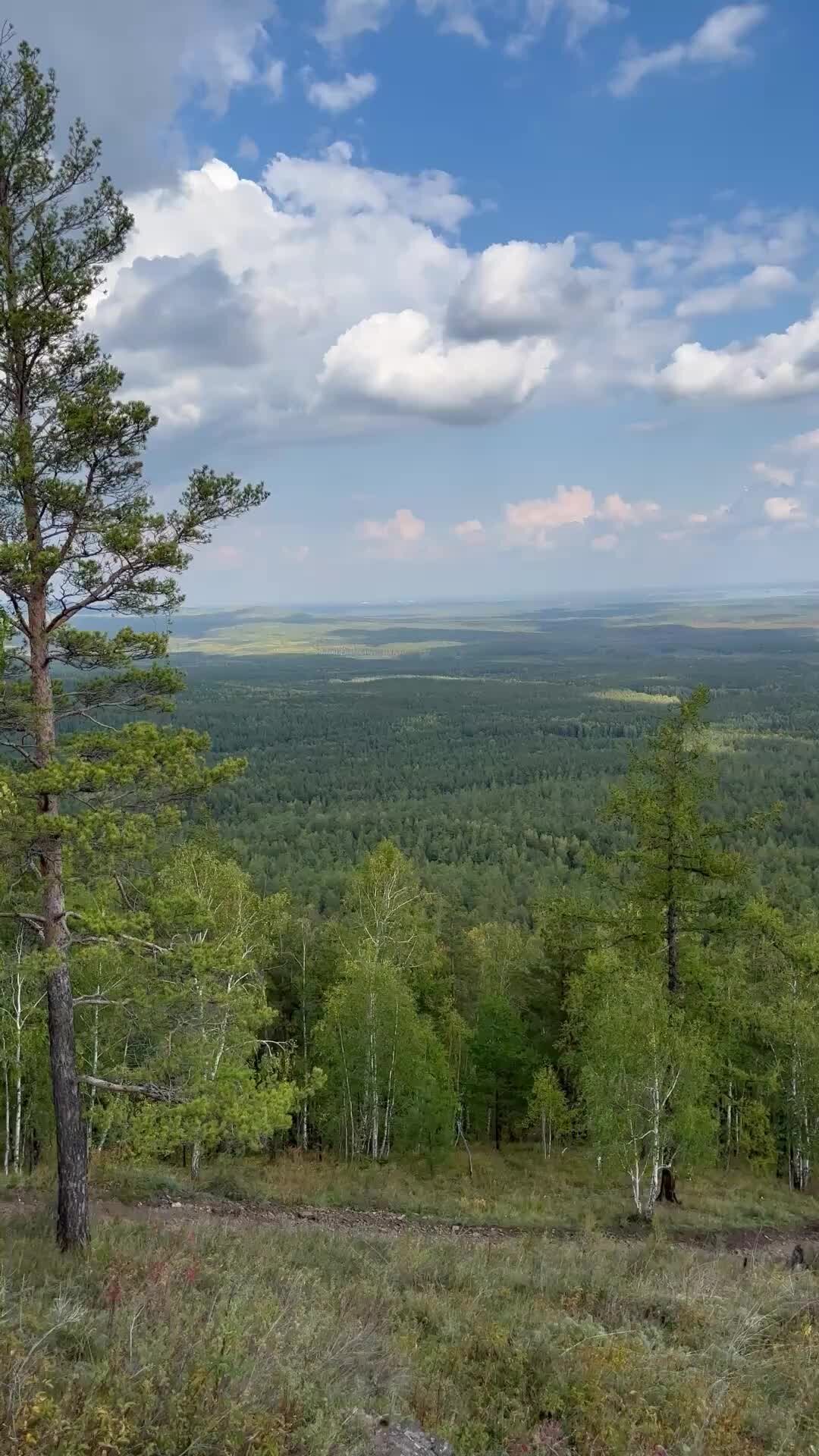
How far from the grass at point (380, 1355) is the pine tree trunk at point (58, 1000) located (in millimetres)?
530

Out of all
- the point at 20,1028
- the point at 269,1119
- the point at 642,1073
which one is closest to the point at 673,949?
the point at 642,1073

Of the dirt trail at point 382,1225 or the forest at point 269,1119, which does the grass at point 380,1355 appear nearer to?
the forest at point 269,1119

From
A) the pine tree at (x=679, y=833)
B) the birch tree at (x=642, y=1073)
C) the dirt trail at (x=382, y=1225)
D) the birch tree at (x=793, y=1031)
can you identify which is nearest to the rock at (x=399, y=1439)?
the dirt trail at (x=382, y=1225)

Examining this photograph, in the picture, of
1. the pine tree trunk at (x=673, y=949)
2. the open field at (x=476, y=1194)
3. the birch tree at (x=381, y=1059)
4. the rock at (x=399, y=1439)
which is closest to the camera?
the rock at (x=399, y=1439)

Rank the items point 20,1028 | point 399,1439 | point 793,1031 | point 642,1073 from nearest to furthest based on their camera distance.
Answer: point 399,1439 < point 20,1028 < point 642,1073 < point 793,1031

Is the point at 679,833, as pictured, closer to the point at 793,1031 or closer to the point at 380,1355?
the point at 793,1031

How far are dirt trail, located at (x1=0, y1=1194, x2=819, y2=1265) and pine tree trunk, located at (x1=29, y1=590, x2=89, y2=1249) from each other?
4.62 metres

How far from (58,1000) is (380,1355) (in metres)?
5.41

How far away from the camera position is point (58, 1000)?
9.27m

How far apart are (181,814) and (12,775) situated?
2082 mm

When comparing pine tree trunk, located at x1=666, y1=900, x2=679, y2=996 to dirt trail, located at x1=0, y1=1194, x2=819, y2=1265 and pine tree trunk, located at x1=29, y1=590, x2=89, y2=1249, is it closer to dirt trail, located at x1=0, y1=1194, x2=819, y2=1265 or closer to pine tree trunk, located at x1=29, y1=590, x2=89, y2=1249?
dirt trail, located at x1=0, y1=1194, x2=819, y2=1265

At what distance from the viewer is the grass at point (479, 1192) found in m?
17.5

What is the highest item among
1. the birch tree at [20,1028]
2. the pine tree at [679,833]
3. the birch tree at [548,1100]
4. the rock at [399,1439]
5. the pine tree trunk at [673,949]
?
the pine tree at [679,833]

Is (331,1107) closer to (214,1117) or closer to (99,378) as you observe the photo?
(214,1117)
